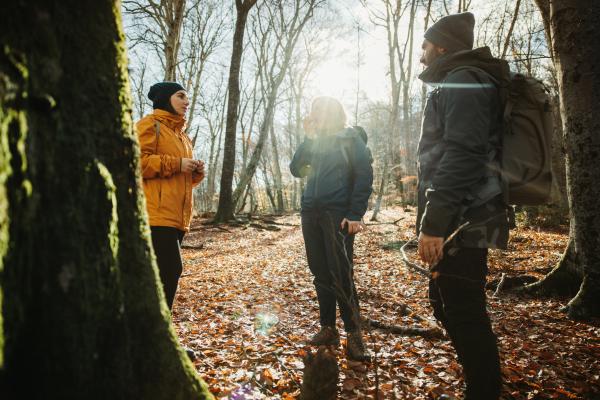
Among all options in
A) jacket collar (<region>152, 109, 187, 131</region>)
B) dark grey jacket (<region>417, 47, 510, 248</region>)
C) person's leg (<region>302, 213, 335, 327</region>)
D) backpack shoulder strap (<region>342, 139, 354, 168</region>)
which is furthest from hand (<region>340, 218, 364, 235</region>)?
jacket collar (<region>152, 109, 187, 131</region>)

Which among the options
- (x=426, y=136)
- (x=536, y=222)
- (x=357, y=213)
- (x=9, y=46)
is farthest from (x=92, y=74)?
(x=536, y=222)

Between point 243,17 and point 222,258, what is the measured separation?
9.20 meters

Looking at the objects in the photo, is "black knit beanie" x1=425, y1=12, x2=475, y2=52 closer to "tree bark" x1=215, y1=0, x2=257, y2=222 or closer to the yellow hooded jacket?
the yellow hooded jacket

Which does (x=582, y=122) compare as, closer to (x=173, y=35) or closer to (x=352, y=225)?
(x=352, y=225)

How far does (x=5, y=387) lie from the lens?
78 centimetres

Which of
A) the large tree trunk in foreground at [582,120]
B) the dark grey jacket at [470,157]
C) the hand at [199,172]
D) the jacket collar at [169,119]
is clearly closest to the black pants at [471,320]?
the dark grey jacket at [470,157]

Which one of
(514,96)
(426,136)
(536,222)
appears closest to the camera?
(514,96)

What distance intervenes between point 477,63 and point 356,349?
7.62 ft

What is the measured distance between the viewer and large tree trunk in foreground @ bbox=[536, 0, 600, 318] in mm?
3455

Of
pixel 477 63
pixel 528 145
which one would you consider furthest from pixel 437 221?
pixel 477 63

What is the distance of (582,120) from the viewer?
3555 millimetres

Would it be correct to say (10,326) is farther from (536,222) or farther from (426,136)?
(536,222)

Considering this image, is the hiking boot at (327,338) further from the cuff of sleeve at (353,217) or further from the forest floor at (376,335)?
the cuff of sleeve at (353,217)

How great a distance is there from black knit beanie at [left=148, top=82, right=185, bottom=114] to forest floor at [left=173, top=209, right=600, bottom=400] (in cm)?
223
